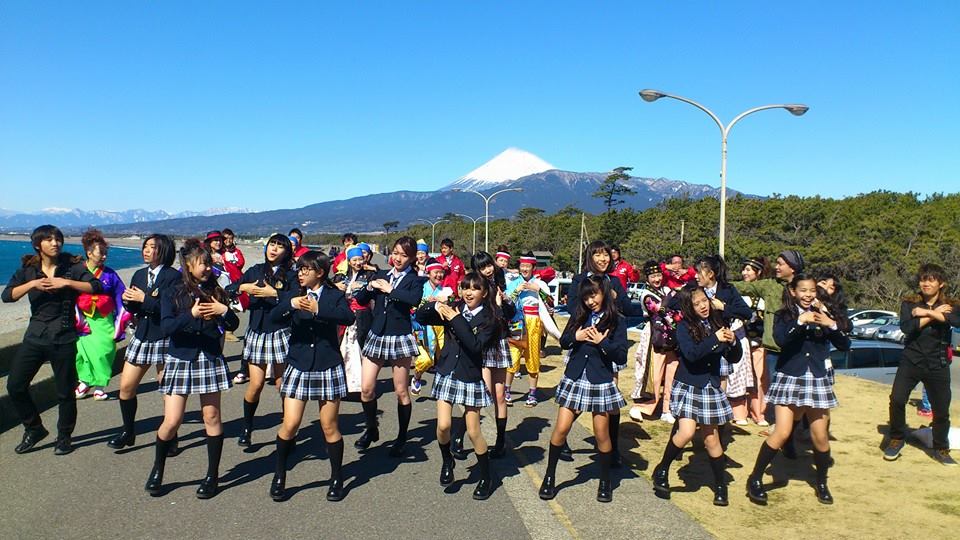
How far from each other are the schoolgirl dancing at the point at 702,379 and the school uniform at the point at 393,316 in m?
2.37

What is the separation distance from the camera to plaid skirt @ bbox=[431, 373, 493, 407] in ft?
16.4

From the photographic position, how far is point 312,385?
16.0ft

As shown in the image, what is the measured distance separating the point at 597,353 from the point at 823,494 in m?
2.17

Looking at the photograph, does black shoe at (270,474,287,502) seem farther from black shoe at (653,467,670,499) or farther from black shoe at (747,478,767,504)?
black shoe at (747,478,767,504)

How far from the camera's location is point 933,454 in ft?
21.0

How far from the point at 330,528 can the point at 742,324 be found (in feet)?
15.3

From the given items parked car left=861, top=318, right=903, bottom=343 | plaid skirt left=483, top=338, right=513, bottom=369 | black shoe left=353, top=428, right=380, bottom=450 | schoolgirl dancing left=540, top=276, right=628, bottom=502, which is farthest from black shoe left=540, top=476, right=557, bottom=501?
parked car left=861, top=318, right=903, bottom=343

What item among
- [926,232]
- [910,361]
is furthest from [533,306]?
[926,232]

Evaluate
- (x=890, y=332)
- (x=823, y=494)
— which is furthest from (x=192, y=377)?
(x=890, y=332)

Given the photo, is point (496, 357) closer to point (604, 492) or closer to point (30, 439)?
point (604, 492)

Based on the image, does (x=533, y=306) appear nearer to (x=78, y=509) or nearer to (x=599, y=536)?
(x=599, y=536)

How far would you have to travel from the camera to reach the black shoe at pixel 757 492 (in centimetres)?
514

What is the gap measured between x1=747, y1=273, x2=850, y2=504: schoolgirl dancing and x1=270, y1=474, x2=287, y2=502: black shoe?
3.60 metres

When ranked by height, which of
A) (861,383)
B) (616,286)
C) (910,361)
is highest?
(616,286)
